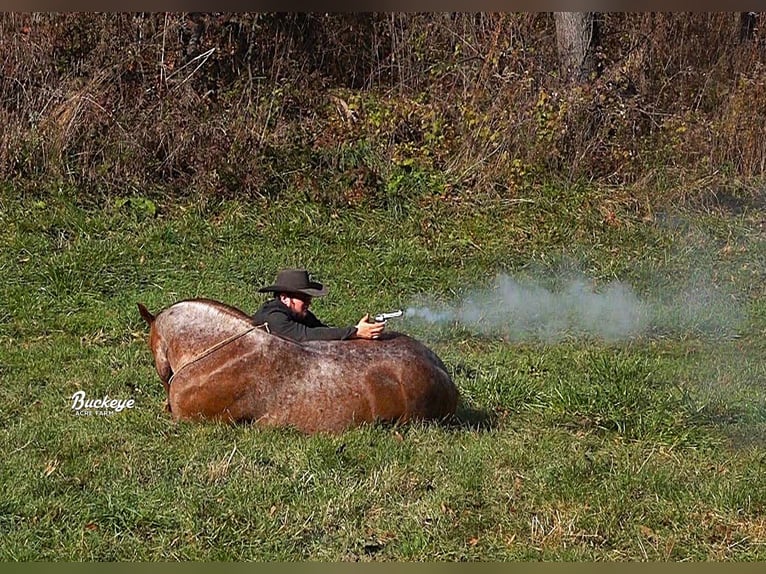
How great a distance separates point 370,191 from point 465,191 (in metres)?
0.81

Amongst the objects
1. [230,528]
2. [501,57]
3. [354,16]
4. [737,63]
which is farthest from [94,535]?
[737,63]

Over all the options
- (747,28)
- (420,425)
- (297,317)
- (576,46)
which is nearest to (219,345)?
(297,317)

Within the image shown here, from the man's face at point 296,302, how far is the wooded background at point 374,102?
10.3 ft

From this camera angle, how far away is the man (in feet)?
18.5

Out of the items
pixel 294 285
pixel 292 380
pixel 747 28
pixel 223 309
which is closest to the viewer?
pixel 292 380

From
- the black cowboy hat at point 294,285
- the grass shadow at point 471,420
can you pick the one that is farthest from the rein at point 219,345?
the grass shadow at point 471,420

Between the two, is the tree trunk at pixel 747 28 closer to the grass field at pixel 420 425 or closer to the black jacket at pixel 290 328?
the grass field at pixel 420 425

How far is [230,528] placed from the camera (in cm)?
452

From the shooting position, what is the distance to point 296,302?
230 inches

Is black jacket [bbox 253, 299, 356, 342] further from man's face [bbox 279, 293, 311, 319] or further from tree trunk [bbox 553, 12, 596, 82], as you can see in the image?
tree trunk [bbox 553, 12, 596, 82]

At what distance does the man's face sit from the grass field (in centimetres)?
72

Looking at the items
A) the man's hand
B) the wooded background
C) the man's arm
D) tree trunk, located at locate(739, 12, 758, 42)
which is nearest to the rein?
the man's arm

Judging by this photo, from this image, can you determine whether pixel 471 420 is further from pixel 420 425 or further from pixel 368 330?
pixel 368 330

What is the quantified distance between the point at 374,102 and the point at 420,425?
16.5ft
